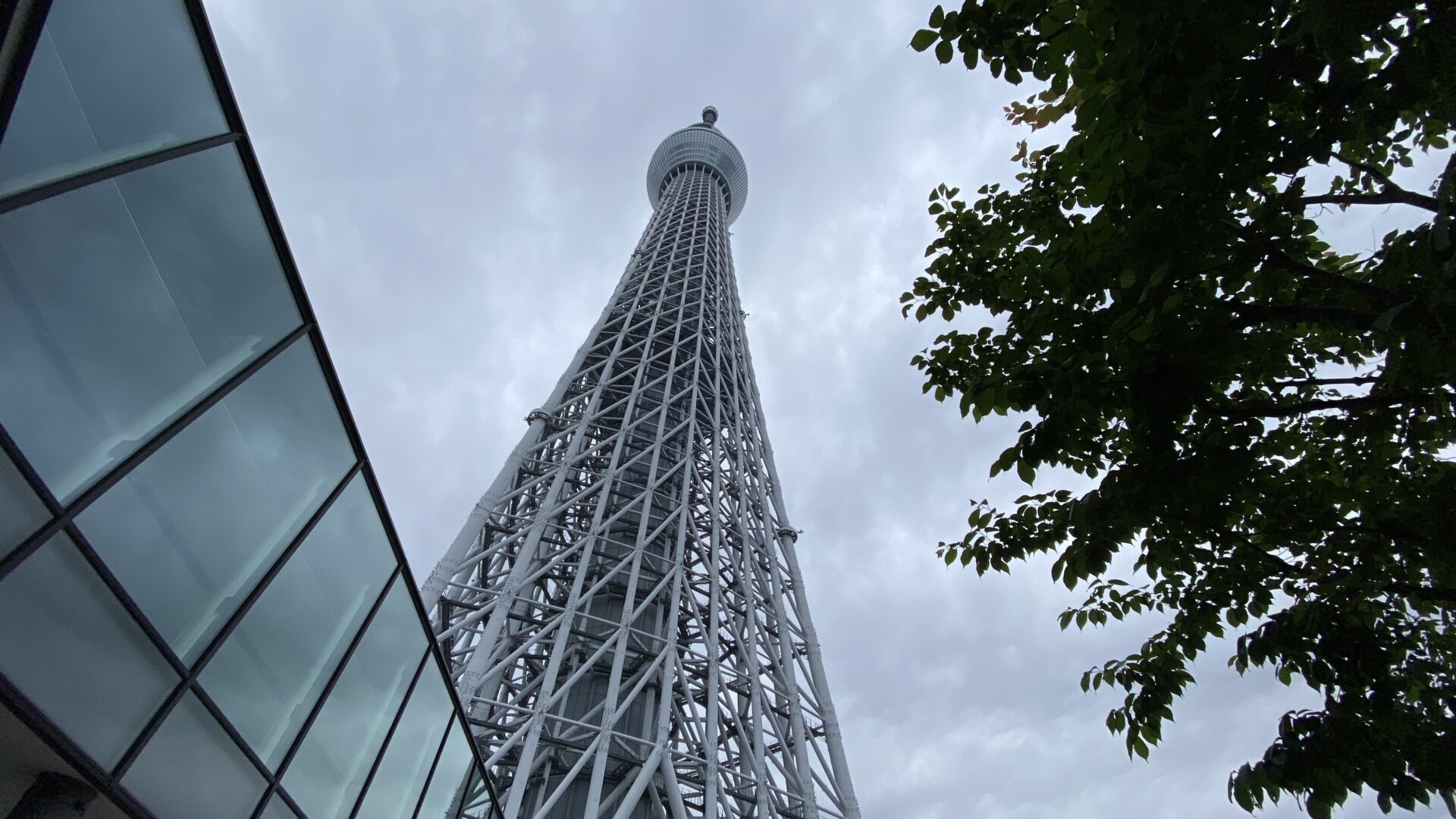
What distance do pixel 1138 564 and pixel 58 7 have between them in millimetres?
8579

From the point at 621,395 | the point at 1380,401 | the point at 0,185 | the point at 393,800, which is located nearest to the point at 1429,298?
the point at 1380,401

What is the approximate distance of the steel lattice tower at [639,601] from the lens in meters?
20.1

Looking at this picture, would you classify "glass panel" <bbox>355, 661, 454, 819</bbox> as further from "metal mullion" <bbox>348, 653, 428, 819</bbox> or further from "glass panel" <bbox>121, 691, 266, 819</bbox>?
"glass panel" <bbox>121, 691, 266, 819</bbox>

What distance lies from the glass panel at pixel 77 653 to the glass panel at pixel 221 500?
23 centimetres

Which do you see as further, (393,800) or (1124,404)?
(393,800)

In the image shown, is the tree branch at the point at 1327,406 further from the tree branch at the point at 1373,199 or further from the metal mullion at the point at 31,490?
the metal mullion at the point at 31,490

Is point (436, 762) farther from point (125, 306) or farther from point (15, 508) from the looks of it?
point (125, 306)

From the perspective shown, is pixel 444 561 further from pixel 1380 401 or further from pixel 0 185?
pixel 1380 401

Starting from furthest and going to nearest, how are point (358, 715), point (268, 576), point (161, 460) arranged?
1. point (358, 715)
2. point (268, 576)
3. point (161, 460)

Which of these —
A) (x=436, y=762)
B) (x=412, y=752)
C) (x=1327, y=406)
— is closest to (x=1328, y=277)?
(x=1327, y=406)

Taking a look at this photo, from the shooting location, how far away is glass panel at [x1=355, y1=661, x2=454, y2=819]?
8.91 meters

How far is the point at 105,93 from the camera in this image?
5.44 metres

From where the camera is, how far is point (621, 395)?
115 ft

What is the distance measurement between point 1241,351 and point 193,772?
786 cm
